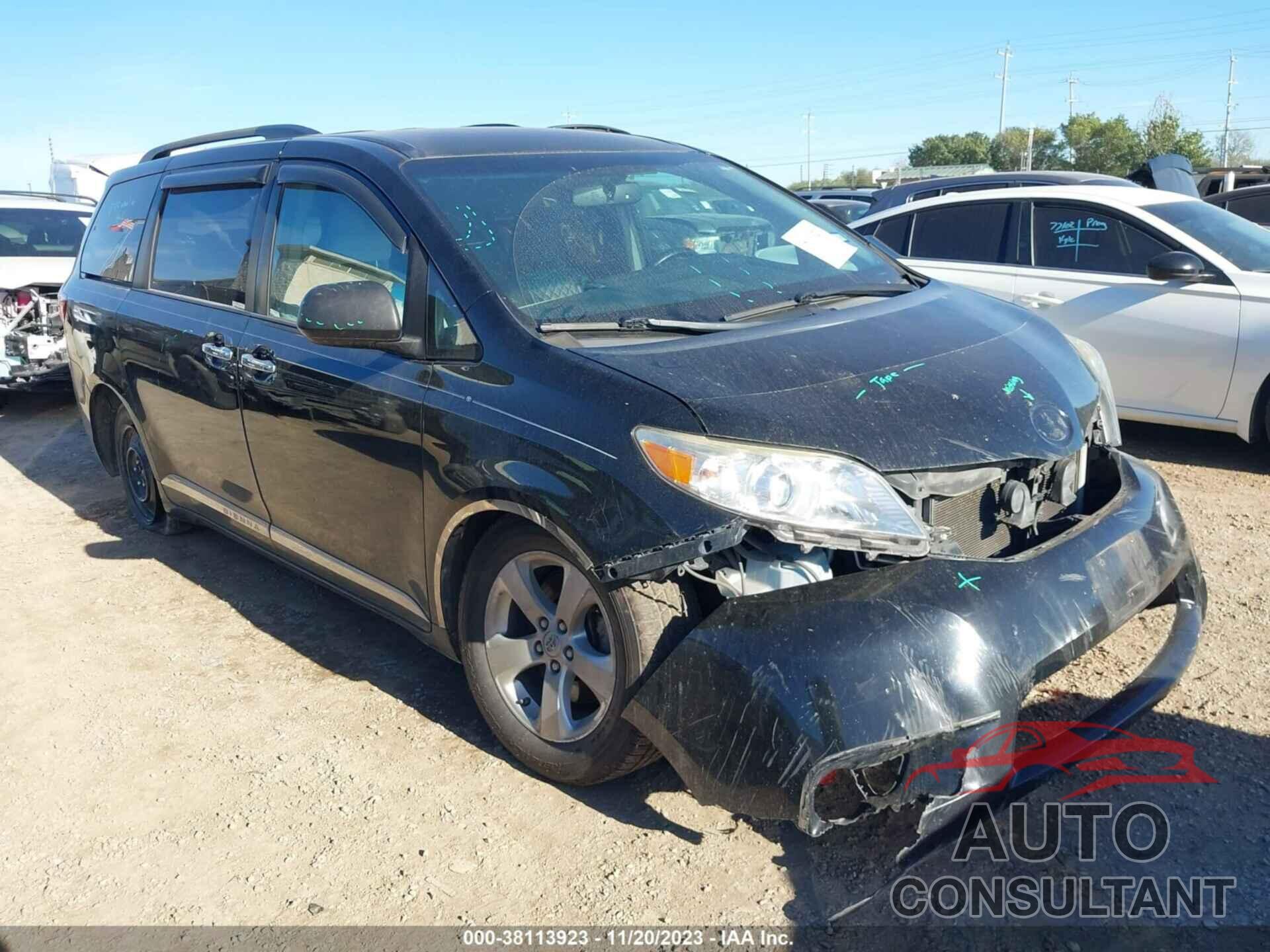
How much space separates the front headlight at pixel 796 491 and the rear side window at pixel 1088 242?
433 cm

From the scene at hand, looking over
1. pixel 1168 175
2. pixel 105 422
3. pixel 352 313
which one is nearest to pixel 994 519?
pixel 352 313

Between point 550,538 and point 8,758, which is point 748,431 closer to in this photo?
point 550,538

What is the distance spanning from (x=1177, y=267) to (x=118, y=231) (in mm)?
5457

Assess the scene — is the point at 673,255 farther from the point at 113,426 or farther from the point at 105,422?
the point at 105,422

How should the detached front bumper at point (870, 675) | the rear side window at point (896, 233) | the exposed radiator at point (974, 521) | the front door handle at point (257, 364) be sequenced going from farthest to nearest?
the rear side window at point (896, 233)
the front door handle at point (257, 364)
the exposed radiator at point (974, 521)
the detached front bumper at point (870, 675)

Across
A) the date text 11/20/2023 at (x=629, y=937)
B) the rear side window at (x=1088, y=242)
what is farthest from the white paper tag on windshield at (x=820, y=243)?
the rear side window at (x=1088, y=242)

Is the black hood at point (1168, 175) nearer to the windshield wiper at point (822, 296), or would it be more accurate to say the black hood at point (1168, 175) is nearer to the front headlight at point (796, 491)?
the windshield wiper at point (822, 296)

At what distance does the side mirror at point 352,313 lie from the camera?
300 centimetres

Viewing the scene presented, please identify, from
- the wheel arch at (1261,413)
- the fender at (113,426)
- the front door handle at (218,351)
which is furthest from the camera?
the wheel arch at (1261,413)

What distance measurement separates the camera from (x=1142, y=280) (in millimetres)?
5906

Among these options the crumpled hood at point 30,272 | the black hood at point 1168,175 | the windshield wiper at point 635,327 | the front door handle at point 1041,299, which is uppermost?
the black hood at point 1168,175

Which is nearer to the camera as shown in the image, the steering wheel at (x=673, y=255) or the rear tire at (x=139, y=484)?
the steering wheel at (x=673, y=255)

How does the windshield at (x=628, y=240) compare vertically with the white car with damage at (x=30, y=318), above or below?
above

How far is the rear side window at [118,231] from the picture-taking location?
16.1 feet
